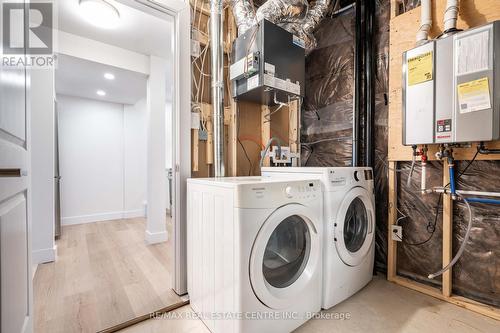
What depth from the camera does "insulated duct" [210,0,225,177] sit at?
1770 mm

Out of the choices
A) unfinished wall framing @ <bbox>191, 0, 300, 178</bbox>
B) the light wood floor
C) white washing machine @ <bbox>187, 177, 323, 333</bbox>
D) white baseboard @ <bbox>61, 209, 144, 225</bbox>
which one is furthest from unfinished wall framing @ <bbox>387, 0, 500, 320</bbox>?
white baseboard @ <bbox>61, 209, 144, 225</bbox>

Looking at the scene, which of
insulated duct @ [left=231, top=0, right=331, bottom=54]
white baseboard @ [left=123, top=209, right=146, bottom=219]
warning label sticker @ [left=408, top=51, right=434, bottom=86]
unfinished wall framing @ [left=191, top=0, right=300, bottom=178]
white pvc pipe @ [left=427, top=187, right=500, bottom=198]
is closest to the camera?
white pvc pipe @ [left=427, top=187, right=500, bottom=198]

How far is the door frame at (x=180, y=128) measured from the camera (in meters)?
1.67

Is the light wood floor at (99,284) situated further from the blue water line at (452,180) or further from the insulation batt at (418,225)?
the blue water line at (452,180)

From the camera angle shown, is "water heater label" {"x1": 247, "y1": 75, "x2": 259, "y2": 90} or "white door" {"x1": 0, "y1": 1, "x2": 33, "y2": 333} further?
"water heater label" {"x1": 247, "y1": 75, "x2": 259, "y2": 90}

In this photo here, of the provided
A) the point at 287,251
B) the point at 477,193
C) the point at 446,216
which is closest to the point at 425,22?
the point at 477,193

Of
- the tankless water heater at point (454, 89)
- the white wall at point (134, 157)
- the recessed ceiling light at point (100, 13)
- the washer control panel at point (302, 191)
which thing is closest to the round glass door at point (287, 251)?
the washer control panel at point (302, 191)

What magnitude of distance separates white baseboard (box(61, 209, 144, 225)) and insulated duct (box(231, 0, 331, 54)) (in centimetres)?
376

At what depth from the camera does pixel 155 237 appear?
2785mm

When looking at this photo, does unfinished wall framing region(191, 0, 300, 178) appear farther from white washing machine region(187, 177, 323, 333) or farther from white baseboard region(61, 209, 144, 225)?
white baseboard region(61, 209, 144, 225)

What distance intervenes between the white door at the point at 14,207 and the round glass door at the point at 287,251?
3.46 ft

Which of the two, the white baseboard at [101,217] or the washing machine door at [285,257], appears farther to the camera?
the white baseboard at [101,217]

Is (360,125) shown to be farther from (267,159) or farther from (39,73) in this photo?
(39,73)

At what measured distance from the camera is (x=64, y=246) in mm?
2650
